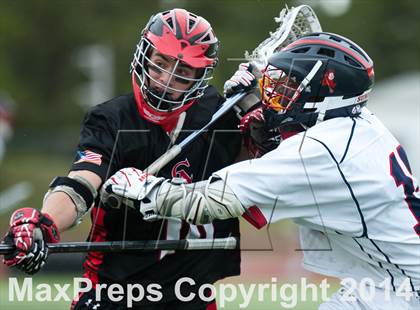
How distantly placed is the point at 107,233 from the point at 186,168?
488 millimetres

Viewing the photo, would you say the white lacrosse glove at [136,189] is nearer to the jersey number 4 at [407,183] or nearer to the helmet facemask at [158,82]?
the helmet facemask at [158,82]

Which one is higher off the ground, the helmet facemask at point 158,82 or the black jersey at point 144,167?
the helmet facemask at point 158,82

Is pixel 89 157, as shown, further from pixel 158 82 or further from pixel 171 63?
pixel 171 63

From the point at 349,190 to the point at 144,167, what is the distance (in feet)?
3.31

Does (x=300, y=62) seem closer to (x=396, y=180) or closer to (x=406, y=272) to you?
(x=396, y=180)

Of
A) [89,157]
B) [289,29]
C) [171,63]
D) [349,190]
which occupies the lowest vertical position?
[349,190]

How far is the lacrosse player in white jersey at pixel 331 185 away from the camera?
3570mm

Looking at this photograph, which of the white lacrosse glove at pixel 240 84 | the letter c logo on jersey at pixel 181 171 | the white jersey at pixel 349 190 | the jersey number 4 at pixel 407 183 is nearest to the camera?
the white jersey at pixel 349 190

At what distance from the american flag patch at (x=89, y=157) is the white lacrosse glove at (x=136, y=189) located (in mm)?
183

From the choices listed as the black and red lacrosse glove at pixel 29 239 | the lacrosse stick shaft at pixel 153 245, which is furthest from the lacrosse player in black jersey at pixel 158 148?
the black and red lacrosse glove at pixel 29 239

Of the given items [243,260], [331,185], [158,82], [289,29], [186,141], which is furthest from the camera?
[243,260]

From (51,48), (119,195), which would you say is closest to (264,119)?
(119,195)

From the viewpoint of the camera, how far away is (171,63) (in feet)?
13.2

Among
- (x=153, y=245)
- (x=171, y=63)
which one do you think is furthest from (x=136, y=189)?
(x=171, y=63)
